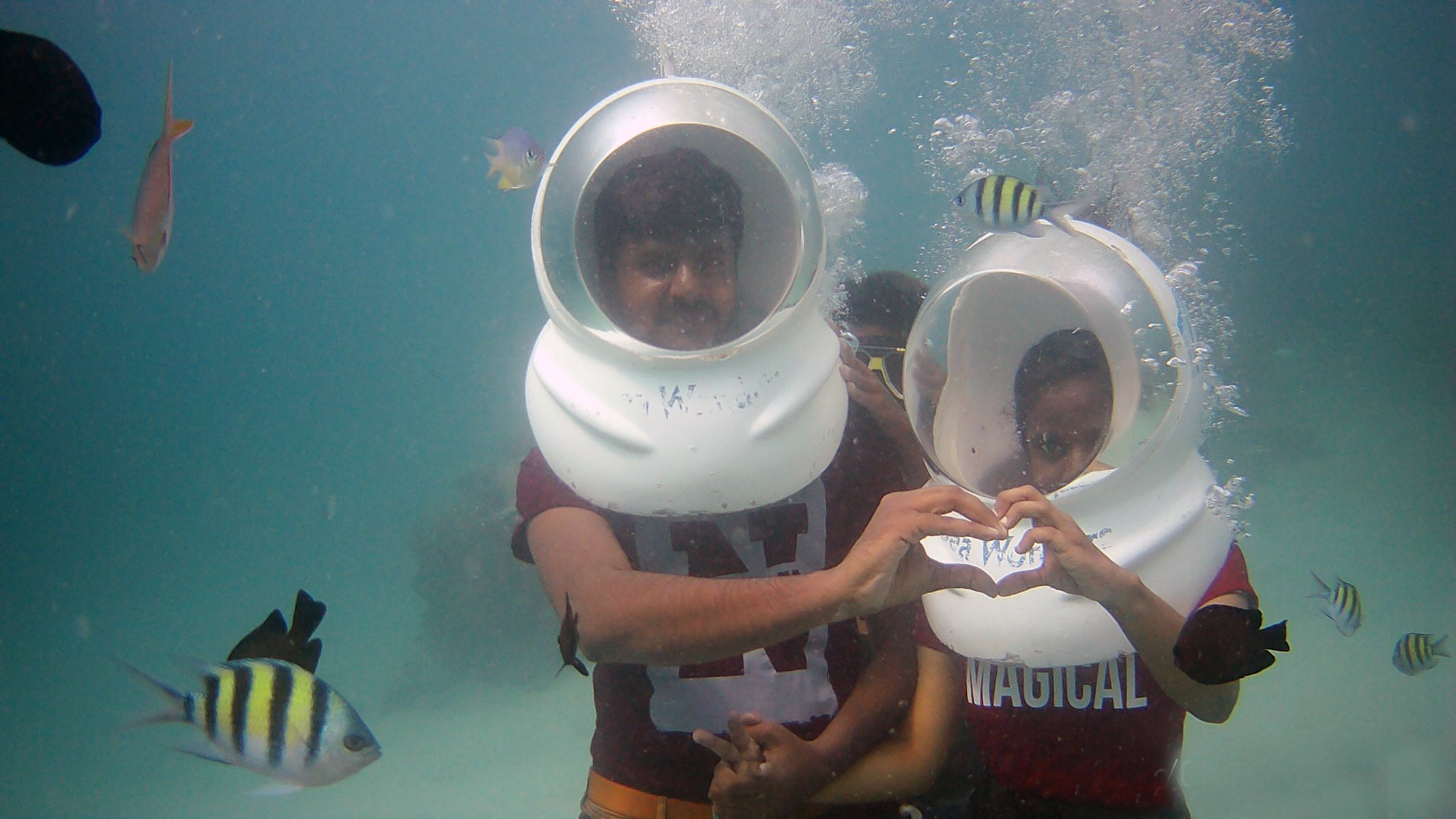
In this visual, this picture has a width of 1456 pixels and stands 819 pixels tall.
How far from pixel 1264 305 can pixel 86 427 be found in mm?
119175

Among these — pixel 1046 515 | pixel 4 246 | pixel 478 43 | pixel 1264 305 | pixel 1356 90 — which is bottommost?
pixel 1046 515

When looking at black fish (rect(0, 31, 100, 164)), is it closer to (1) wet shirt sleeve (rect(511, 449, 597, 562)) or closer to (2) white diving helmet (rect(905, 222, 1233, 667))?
(1) wet shirt sleeve (rect(511, 449, 597, 562))

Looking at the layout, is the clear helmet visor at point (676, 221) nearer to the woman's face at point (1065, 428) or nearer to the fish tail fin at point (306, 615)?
the fish tail fin at point (306, 615)

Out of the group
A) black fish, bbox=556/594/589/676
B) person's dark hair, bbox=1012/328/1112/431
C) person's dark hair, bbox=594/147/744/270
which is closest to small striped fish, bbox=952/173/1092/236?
person's dark hair, bbox=1012/328/1112/431

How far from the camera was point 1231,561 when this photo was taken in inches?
75.4

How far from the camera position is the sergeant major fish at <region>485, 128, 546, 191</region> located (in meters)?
4.95

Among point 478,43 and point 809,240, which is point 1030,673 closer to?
point 809,240

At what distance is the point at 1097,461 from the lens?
2088mm

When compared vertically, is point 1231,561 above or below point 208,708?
above

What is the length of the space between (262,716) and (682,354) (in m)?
1.42

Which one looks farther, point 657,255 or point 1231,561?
point 657,255

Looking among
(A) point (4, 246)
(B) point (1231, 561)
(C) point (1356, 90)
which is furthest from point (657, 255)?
(A) point (4, 246)

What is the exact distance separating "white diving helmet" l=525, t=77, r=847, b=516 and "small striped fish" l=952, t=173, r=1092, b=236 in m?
0.85

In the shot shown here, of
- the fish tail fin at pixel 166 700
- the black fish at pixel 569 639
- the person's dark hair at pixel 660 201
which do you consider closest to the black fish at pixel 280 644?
the fish tail fin at pixel 166 700
